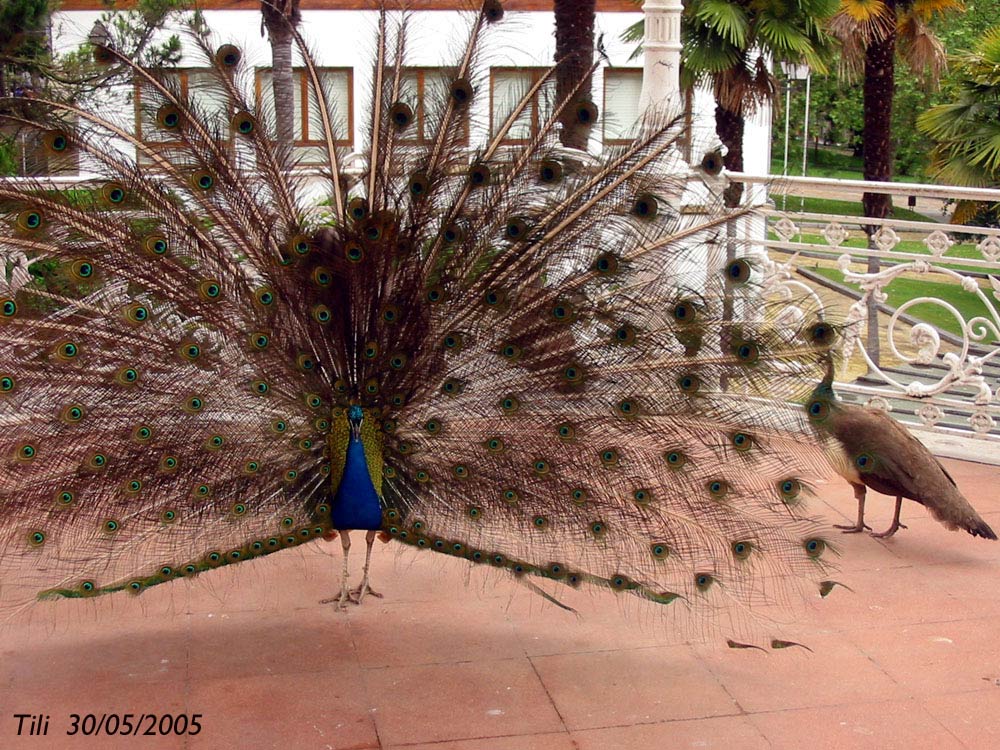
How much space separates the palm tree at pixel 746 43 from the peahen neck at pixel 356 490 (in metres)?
10.7

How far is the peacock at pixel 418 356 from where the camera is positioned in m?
4.41

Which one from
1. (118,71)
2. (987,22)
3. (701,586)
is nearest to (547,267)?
(701,586)

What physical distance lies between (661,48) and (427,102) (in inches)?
136

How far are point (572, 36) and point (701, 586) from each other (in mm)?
6764

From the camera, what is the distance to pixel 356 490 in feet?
15.3

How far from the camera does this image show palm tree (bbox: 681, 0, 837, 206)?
14000mm

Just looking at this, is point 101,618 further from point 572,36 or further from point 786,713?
point 572,36

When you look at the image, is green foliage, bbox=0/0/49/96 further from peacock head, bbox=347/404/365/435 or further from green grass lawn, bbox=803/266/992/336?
green grass lawn, bbox=803/266/992/336

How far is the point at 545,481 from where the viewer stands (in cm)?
458

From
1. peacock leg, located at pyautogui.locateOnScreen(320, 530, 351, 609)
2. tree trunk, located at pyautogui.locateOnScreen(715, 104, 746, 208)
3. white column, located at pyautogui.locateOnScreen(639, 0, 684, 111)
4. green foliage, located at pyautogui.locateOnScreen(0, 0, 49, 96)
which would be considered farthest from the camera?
tree trunk, located at pyautogui.locateOnScreen(715, 104, 746, 208)

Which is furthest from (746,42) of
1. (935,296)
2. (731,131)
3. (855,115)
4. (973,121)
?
(855,115)

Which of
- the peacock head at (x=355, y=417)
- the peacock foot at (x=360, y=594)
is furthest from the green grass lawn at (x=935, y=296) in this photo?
the peacock head at (x=355, y=417)

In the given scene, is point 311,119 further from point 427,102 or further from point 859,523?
point 859,523

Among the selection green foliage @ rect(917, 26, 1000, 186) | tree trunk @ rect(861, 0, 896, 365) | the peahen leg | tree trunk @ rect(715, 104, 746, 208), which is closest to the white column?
the peahen leg
